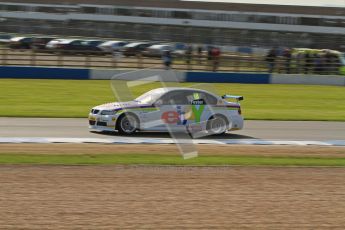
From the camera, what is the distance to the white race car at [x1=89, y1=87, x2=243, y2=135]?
16.5 meters

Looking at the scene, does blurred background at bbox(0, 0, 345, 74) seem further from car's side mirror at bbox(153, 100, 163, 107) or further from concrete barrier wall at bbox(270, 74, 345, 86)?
car's side mirror at bbox(153, 100, 163, 107)

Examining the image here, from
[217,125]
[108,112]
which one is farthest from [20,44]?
[217,125]

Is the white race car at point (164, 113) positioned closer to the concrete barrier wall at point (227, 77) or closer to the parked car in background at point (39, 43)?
the concrete barrier wall at point (227, 77)

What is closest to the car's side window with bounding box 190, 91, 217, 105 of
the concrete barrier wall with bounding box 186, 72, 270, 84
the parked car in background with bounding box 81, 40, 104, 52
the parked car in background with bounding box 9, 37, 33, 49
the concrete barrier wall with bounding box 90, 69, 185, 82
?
the concrete barrier wall with bounding box 90, 69, 185, 82

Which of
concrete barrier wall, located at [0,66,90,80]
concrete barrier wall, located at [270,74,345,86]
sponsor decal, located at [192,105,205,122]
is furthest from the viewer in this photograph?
concrete barrier wall, located at [270,74,345,86]

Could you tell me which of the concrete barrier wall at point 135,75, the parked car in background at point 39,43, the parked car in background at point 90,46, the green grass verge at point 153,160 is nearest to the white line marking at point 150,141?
the green grass verge at point 153,160

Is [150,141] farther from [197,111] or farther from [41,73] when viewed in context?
[41,73]

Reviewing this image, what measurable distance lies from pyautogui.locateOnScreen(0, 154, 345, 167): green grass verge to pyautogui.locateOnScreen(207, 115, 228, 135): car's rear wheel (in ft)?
10.4

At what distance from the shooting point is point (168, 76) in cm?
3294

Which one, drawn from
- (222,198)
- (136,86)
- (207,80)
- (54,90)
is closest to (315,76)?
(207,80)

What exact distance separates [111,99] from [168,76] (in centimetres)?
830

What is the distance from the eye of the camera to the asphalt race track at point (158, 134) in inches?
652

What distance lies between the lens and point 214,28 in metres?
76.6

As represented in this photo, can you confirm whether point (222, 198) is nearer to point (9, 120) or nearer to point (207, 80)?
point (9, 120)
